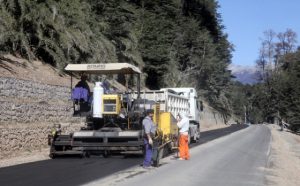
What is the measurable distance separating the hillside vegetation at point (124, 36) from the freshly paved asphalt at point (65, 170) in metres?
14.9

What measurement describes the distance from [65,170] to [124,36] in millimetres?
37570

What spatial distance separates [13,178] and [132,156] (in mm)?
7942

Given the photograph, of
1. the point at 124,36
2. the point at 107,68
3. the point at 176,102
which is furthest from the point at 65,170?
the point at 124,36

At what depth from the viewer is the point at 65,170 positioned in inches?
661

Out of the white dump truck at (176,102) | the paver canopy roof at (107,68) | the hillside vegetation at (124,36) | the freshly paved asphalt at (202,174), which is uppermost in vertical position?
the hillside vegetation at (124,36)

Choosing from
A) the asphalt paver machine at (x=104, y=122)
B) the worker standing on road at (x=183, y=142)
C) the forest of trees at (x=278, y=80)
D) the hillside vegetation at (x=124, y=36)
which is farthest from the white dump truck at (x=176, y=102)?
the forest of trees at (x=278, y=80)

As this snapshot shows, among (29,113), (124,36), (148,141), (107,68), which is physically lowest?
(148,141)

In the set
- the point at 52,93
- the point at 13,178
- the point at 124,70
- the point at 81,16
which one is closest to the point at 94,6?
the point at 81,16

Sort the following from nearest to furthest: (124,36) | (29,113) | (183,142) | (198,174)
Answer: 1. (198,174)
2. (183,142)
3. (29,113)
4. (124,36)

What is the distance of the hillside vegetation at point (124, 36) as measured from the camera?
36125 mm

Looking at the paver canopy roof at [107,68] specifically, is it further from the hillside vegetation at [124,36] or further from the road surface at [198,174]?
the hillside vegetation at [124,36]

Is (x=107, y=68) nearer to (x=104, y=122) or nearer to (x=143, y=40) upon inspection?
(x=104, y=122)

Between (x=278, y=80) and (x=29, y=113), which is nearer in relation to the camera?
(x=29, y=113)

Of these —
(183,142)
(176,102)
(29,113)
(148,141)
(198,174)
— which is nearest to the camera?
(198,174)
